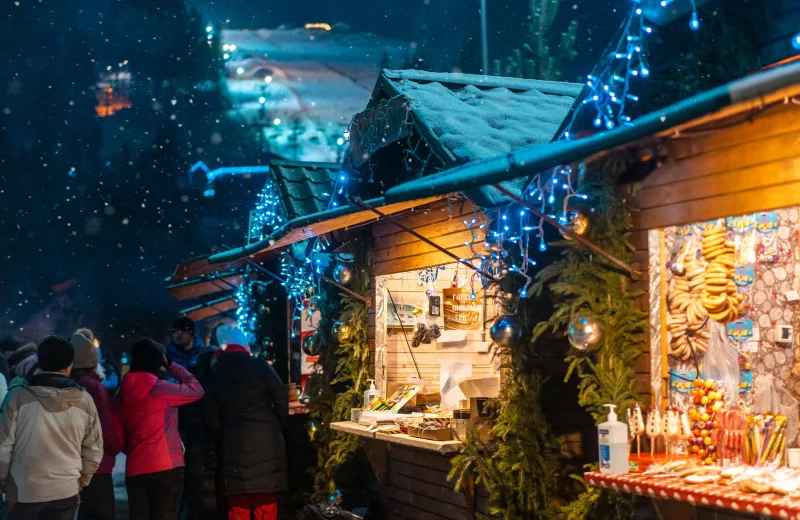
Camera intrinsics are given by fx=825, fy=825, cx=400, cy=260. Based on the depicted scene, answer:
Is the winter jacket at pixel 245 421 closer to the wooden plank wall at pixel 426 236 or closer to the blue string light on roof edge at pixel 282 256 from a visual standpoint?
the blue string light on roof edge at pixel 282 256

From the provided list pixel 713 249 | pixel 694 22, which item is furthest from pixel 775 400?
pixel 694 22

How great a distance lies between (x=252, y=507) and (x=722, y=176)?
6191 millimetres

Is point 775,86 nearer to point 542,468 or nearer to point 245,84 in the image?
point 542,468

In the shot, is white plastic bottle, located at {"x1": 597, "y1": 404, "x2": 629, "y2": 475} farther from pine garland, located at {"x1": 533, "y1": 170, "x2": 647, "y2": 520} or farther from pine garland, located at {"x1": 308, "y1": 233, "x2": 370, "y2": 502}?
pine garland, located at {"x1": 308, "y1": 233, "x2": 370, "y2": 502}

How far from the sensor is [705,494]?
4234 millimetres

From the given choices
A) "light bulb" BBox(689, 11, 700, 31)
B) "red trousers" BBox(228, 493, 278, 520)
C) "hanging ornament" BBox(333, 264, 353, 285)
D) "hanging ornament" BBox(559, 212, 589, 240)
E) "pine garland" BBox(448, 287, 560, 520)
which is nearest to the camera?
"light bulb" BBox(689, 11, 700, 31)

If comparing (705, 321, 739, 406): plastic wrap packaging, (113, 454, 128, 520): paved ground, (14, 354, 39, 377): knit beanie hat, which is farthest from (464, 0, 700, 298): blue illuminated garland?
(113, 454, 128, 520): paved ground

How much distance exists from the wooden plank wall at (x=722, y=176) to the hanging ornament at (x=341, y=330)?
15.9 ft

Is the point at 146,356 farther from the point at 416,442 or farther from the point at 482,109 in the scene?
the point at 482,109

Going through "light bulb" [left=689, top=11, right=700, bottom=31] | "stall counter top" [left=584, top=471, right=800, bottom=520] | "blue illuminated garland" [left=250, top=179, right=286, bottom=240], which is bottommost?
"stall counter top" [left=584, top=471, right=800, bottom=520]

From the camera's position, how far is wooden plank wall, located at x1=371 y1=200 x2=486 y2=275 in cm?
784

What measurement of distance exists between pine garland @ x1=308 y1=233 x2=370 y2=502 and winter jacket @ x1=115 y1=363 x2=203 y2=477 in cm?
238

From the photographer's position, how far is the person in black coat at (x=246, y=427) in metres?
8.77

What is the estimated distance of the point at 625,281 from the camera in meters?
5.66
